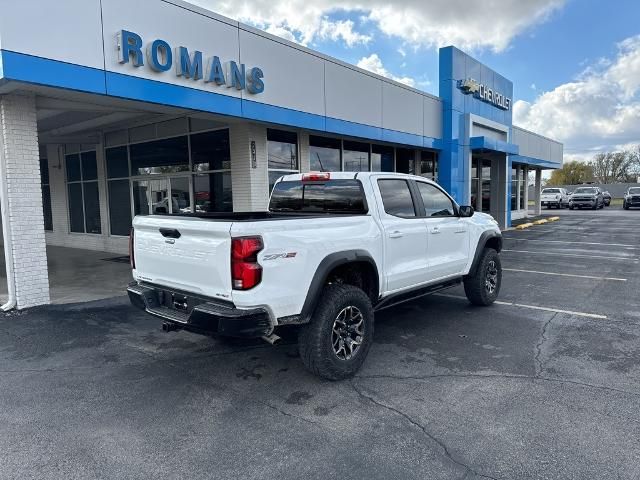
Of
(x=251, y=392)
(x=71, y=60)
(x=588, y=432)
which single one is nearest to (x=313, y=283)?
(x=251, y=392)

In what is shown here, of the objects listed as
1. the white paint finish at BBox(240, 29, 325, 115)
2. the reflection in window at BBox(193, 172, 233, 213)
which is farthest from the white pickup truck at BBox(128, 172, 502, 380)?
the reflection in window at BBox(193, 172, 233, 213)

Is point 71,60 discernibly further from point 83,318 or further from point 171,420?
point 171,420

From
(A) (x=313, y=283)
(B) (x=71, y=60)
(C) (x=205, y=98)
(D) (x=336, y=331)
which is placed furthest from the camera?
(C) (x=205, y=98)

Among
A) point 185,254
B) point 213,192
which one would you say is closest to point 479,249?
Answer: point 185,254

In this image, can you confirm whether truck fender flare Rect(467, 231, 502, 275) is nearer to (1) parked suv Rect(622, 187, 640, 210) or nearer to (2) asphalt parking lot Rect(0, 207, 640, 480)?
(2) asphalt parking lot Rect(0, 207, 640, 480)

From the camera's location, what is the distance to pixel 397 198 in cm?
546

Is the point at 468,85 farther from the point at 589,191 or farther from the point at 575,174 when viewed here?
the point at 575,174

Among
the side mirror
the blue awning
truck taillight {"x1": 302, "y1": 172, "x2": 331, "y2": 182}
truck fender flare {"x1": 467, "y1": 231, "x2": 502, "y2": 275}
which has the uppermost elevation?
the blue awning

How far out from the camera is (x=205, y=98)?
332 inches

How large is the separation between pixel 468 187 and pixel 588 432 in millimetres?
14614

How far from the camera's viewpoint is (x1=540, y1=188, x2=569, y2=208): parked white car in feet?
130

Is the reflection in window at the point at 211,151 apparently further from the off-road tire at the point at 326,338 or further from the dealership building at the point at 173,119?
the off-road tire at the point at 326,338

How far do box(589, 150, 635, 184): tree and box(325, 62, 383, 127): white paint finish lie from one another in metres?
83.0

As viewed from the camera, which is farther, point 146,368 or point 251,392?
point 146,368
